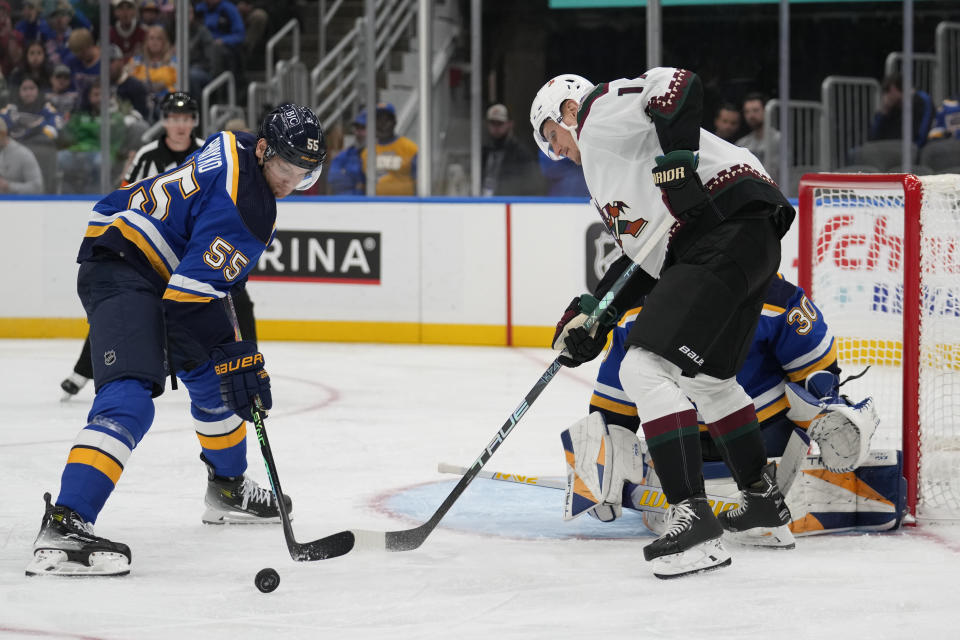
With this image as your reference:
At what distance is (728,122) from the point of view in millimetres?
7078

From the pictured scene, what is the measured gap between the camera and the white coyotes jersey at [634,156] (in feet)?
8.70

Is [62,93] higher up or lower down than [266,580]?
higher up

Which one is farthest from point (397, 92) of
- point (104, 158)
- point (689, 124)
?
point (689, 124)

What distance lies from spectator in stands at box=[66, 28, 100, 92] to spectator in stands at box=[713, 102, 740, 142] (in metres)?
3.47

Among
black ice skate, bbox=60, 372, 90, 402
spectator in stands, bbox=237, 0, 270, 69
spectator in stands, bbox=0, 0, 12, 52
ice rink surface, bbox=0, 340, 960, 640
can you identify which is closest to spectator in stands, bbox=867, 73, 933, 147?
ice rink surface, bbox=0, 340, 960, 640

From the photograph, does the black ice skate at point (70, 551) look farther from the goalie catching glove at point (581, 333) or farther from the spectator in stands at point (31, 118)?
the spectator in stands at point (31, 118)

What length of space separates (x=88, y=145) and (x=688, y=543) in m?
5.99

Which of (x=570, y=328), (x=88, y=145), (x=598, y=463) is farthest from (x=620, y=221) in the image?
(x=88, y=145)

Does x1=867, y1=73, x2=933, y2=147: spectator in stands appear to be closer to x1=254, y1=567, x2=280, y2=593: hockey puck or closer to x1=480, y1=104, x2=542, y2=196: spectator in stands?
x1=480, y1=104, x2=542, y2=196: spectator in stands

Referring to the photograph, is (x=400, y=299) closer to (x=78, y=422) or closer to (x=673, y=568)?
(x=78, y=422)

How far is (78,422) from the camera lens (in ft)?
15.2

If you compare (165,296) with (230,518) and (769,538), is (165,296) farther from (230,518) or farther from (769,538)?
(769,538)

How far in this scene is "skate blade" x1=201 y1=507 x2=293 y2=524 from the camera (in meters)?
3.09

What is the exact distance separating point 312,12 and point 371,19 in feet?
2.83
